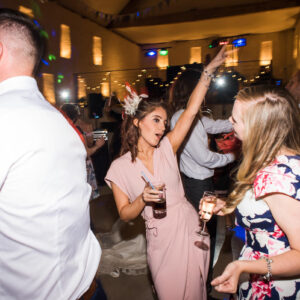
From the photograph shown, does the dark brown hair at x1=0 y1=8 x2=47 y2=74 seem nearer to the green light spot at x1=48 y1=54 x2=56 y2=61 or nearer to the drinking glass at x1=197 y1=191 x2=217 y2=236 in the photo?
the drinking glass at x1=197 y1=191 x2=217 y2=236

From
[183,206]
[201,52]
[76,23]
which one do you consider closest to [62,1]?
[76,23]

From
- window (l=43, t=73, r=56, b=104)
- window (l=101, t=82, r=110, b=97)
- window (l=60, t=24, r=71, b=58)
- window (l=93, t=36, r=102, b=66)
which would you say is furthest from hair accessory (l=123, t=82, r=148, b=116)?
window (l=93, t=36, r=102, b=66)

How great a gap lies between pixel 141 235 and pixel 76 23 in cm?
763

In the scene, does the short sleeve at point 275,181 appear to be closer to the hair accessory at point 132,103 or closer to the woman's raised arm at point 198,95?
the woman's raised arm at point 198,95

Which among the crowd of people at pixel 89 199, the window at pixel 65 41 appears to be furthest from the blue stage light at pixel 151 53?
the crowd of people at pixel 89 199

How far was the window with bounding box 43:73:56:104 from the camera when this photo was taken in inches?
285

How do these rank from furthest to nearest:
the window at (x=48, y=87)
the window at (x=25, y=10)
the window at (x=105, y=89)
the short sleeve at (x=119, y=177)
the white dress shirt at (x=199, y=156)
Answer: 1. the window at (x=105, y=89)
2. the window at (x=48, y=87)
3. the window at (x=25, y=10)
4. the white dress shirt at (x=199, y=156)
5. the short sleeve at (x=119, y=177)

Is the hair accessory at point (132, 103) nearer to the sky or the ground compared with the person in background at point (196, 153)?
nearer to the sky

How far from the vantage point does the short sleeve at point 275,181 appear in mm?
1147

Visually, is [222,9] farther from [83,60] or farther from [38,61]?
[38,61]

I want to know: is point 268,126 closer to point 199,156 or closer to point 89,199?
point 89,199

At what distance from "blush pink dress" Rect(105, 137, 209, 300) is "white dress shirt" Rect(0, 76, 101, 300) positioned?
70cm

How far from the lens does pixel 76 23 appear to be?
8773mm

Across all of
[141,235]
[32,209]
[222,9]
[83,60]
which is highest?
[222,9]
